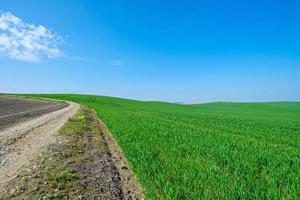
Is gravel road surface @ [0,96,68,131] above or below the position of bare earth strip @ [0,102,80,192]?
above

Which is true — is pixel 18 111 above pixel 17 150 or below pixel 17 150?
above

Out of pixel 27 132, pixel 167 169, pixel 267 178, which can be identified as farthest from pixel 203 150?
pixel 27 132

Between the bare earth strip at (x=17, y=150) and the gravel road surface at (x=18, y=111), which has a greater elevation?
the gravel road surface at (x=18, y=111)

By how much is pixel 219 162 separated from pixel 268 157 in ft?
5.57

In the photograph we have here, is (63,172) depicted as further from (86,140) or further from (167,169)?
(86,140)

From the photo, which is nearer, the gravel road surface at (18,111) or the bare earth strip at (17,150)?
the bare earth strip at (17,150)

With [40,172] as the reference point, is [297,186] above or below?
above

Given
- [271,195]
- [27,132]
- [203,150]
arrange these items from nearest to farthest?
[271,195]
[203,150]
[27,132]

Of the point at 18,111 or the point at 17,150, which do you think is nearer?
the point at 17,150

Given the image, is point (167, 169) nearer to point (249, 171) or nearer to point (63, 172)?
point (249, 171)

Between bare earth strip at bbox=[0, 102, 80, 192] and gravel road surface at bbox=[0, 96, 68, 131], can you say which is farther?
gravel road surface at bbox=[0, 96, 68, 131]

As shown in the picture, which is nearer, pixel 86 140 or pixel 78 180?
pixel 78 180

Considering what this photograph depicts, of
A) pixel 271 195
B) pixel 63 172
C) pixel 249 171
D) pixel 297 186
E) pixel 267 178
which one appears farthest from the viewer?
A: pixel 63 172

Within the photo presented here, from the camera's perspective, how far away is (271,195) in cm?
534
